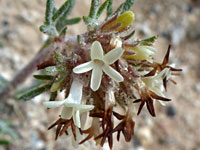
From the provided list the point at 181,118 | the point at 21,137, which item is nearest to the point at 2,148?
the point at 21,137

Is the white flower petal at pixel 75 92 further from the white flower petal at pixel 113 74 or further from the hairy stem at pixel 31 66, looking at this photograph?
the hairy stem at pixel 31 66

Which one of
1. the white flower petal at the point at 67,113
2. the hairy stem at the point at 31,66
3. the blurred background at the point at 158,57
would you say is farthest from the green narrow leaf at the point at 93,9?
the blurred background at the point at 158,57

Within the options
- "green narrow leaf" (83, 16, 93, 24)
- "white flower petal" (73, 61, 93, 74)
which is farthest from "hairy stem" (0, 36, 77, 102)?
"white flower petal" (73, 61, 93, 74)

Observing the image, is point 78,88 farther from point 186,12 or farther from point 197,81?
point 186,12

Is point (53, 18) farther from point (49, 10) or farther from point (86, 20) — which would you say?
point (86, 20)

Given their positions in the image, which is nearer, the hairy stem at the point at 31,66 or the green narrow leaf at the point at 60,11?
the hairy stem at the point at 31,66

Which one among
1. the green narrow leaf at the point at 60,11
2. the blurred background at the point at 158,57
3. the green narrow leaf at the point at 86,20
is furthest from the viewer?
the blurred background at the point at 158,57

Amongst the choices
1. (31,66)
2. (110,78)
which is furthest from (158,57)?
(110,78)
